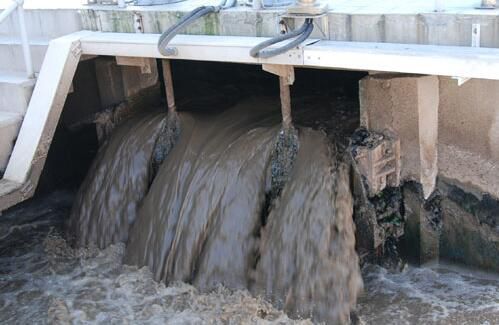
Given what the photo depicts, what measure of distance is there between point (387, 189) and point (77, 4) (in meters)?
3.05

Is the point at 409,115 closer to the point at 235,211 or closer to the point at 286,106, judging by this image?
the point at 286,106

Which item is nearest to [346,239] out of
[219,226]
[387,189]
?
[387,189]

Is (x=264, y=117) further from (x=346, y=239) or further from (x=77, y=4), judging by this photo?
(x=77, y=4)

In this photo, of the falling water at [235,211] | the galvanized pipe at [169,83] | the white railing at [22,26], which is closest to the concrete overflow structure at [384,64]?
the white railing at [22,26]

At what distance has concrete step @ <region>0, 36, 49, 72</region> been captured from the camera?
5.87 meters

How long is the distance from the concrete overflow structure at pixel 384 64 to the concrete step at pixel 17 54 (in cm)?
1

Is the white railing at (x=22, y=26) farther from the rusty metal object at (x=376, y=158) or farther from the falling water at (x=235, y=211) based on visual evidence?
the rusty metal object at (x=376, y=158)

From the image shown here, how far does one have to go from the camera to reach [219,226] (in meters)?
5.04

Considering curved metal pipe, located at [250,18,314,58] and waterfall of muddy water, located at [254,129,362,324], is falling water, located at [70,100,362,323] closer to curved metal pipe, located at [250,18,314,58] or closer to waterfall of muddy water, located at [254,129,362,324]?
waterfall of muddy water, located at [254,129,362,324]

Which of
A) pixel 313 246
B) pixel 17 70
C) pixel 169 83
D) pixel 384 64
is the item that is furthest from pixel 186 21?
pixel 17 70

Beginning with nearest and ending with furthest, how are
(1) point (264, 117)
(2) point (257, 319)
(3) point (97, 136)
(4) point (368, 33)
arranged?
(4) point (368, 33), (2) point (257, 319), (1) point (264, 117), (3) point (97, 136)

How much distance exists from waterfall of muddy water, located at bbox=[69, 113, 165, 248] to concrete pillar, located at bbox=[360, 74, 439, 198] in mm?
1936

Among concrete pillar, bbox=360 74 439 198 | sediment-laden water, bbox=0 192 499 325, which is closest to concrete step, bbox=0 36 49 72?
sediment-laden water, bbox=0 192 499 325

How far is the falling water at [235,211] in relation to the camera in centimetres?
467
